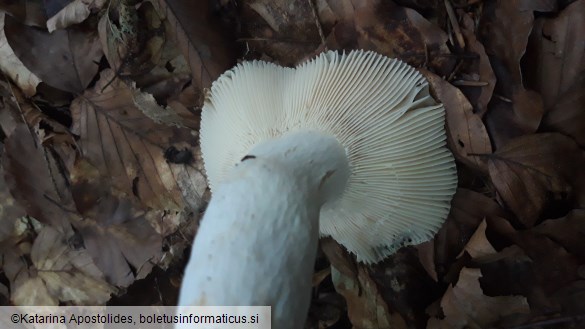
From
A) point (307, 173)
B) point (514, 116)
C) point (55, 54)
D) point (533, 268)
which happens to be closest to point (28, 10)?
point (55, 54)

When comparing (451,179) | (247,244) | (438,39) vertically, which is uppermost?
(438,39)

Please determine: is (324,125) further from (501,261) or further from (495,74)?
(501,261)

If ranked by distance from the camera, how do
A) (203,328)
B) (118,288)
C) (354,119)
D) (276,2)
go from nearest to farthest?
(203,328), (354,119), (276,2), (118,288)

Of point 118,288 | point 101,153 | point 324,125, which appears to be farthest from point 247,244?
point 118,288

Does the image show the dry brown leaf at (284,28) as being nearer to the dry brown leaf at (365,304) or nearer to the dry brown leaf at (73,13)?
the dry brown leaf at (73,13)

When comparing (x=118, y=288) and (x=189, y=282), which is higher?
(x=189, y=282)

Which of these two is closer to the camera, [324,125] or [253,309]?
[253,309]

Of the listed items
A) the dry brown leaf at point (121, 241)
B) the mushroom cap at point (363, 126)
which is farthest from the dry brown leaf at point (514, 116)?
the dry brown leaf at point (121, 241)
